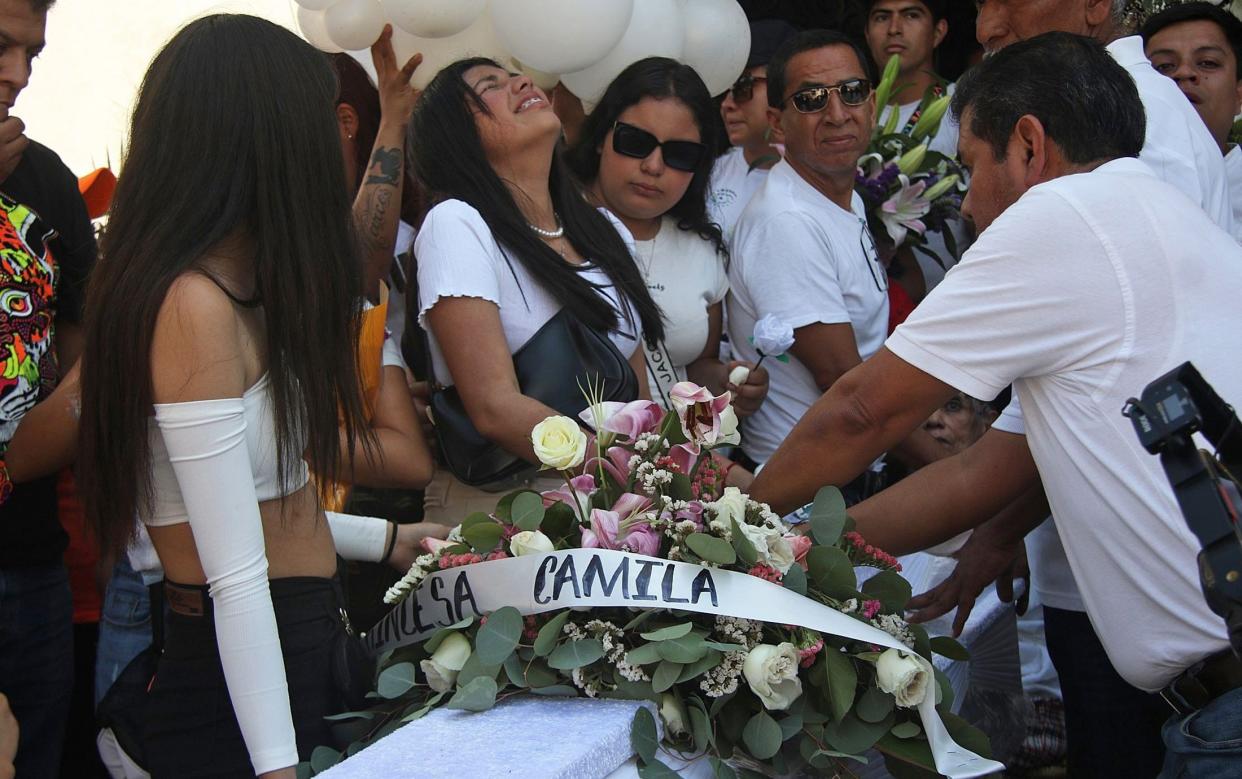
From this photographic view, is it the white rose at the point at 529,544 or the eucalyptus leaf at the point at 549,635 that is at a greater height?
the white rose at the point at 529,544

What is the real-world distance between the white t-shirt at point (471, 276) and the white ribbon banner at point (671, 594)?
1020 millimetres

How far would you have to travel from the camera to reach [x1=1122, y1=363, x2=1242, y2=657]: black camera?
1336mm

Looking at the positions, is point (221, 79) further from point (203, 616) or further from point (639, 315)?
point (639, 315)

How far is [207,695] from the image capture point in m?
1.97

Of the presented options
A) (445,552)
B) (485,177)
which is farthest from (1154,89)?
(445,552)

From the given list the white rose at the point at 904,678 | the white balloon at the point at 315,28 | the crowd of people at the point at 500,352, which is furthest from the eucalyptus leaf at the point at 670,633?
the white balloon at the point at 315,28

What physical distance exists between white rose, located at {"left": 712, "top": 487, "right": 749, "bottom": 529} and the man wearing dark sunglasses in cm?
236

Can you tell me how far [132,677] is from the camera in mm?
2053

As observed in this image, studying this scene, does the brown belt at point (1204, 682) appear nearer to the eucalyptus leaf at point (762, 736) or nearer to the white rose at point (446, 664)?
the eucalyptus leaf at point (762, 736)

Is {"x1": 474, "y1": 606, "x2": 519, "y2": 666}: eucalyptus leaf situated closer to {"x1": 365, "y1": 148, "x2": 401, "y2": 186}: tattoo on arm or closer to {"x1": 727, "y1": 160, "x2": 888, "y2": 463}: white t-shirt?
{"x1": 727, "y1": 160, "x2": 888, "y2": 463}: white t-shirt

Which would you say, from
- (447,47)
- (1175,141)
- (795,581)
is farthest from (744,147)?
(795,581)

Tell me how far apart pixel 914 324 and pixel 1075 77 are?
57 cm

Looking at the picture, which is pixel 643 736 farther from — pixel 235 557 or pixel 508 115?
pixel 508 115

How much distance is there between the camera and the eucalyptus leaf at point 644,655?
1.84 metres
